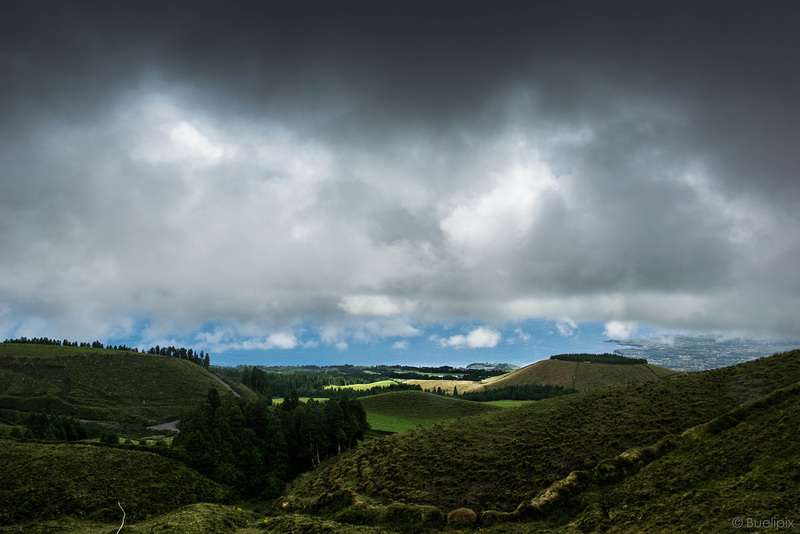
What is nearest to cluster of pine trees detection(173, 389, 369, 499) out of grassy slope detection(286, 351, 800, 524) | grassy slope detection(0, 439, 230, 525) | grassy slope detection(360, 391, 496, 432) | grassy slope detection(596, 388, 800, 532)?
grassy slope detection(0, 439, 230, 525)

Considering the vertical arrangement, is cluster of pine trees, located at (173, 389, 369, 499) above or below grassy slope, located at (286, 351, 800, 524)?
below

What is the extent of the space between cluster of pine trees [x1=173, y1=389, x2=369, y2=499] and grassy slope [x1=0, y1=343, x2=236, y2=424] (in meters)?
96.6

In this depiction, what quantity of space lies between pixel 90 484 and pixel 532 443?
54161mm

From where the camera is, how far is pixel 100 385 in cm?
16612

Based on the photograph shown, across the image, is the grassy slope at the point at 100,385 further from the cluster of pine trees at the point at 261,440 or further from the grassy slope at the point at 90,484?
the grassy slope at the point at 90,484

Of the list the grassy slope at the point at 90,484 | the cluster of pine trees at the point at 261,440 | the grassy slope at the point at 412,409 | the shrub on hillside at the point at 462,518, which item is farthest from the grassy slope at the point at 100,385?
the shrub on hillside at the point at 462,518

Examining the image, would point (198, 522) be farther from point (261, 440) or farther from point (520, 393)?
point (520, 393)

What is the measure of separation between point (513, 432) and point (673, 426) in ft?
61.9

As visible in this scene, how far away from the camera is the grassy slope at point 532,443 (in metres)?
39.8

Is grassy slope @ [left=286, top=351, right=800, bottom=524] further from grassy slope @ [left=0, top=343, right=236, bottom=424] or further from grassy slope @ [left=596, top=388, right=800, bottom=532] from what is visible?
grassy slope @ [left=0, top=343, right=236, bottom=424]

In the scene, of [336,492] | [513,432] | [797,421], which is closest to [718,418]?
[797,421]

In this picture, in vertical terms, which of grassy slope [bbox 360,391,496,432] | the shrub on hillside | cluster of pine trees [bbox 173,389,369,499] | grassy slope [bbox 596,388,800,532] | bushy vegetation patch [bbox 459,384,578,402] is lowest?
bushy vegetation patch [bbox 459,384,578,402]

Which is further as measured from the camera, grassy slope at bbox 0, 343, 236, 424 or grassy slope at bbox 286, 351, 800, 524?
grassy slope at bbox 0, 343, 236, 424

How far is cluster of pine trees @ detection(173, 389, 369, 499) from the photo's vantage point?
2392 inches
